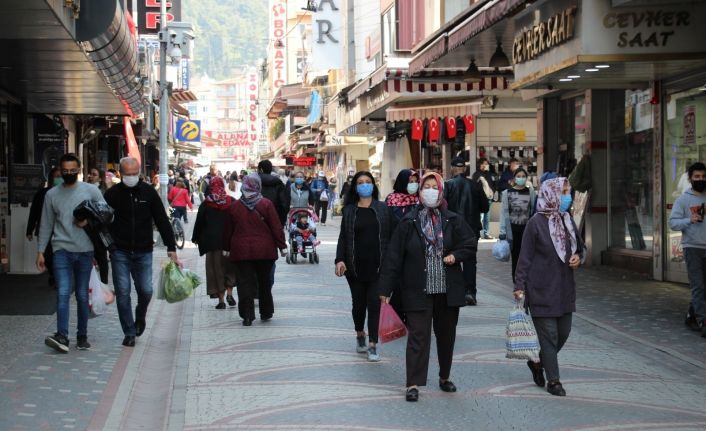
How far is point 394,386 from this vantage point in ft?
28.9

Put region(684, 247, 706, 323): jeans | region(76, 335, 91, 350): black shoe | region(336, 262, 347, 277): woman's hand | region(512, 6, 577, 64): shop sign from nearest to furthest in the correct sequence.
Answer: region(336, 262, 347, 277): woman's hand
region(76, 335, 91, 350): black shoe
region(684, 247, 706, 323): jeans
region(512, 6, 577, 64): shop sign

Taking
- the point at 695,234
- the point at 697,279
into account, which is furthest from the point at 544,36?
the point at 697,279

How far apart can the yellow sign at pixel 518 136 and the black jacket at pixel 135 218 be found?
807 inches

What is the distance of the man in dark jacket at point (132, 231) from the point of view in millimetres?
10711

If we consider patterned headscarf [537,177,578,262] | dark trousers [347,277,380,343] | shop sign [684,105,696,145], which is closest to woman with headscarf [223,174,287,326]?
dark trousers [347,277,380,343]

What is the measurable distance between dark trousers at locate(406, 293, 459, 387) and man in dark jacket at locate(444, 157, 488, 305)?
17.7 feet

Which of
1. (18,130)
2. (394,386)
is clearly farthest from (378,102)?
(394,386)

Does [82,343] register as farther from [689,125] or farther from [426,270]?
[689,125]

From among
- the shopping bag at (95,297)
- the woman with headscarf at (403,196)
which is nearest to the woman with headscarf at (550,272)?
the woman with headscarf at (403,196)

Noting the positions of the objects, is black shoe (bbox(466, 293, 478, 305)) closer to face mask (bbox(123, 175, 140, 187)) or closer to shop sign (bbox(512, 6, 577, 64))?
shop sign (bbox(512, 6, 577, 64))

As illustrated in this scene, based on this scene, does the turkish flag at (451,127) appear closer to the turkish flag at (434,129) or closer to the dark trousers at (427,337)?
the turkish flag at (434,129)

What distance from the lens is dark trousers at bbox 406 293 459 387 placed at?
820 centimetres

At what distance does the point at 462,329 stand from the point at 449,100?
15828 millimetres

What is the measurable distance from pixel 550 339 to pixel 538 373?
1.26 feet
